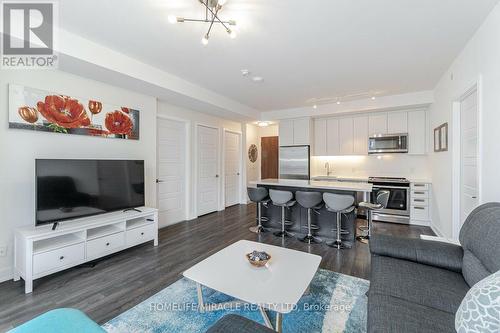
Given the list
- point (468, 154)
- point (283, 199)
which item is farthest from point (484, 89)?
point (283, 199)

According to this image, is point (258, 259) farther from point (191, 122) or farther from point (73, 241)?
point (191, 122)

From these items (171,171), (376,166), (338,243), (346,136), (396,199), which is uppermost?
(346,136)

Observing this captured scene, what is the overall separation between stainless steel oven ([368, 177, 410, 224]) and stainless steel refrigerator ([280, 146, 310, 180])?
1.63 meters

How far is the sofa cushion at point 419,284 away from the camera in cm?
136

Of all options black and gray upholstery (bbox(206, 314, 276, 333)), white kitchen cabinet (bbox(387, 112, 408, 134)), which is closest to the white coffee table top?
black and gray upholstery (bbox(206, 314, 276, 333))

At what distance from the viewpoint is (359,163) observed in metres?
5.66

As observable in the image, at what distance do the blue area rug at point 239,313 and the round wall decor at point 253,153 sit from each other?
5.11 metres

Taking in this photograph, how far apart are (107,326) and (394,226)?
4882 mm

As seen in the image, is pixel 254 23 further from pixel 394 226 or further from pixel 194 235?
pixel 394 226

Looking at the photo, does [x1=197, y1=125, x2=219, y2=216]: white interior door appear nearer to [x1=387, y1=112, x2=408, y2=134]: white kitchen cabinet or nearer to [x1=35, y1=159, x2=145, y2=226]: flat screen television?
[x1=35, y1=159, x2=145, y2=226]: flat screen television

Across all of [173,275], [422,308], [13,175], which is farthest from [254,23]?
[13,175]

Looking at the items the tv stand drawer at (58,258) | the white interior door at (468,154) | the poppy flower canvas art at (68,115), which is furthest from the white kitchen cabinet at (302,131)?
the tv stand drawer at (58,258)

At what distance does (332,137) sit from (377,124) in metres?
1.03

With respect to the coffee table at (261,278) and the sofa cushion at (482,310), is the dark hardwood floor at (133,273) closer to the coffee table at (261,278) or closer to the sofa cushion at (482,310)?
Result: the coffee table at (261,278)
